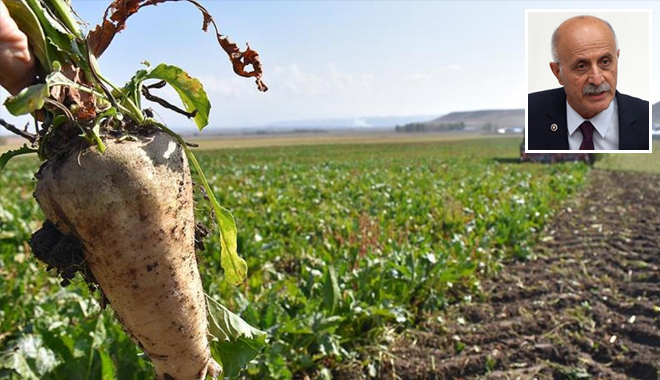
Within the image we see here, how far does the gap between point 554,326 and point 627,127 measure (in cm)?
149

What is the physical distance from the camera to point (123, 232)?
1.42 meters

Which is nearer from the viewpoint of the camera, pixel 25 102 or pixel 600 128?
pixel 25 102

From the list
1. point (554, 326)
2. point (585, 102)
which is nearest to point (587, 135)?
point (585, 102)

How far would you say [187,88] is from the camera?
5.08 ft

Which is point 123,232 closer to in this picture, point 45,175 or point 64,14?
point 45,175

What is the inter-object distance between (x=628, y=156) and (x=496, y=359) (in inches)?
878

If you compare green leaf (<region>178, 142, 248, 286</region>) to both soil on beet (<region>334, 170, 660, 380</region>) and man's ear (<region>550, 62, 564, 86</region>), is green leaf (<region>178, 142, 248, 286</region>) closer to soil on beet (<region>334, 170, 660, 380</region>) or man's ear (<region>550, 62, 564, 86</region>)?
soil on beet (<region>334, 170, 660, 380</region>)

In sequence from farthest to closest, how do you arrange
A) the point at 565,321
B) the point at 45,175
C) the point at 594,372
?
the point at 565,321 < the point at 594,372 < the point at 45,175

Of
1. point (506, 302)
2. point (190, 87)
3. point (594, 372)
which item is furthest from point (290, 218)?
point (190, 87)

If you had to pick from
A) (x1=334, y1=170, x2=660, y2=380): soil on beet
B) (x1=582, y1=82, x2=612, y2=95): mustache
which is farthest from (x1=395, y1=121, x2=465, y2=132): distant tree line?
(x1=582, y1=82, x2=612, y2=95): mustache

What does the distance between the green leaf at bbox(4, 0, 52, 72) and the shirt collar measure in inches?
123

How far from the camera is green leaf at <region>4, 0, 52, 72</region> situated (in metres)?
1.24

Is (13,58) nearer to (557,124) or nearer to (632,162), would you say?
(557,124)

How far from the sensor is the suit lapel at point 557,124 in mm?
3570
